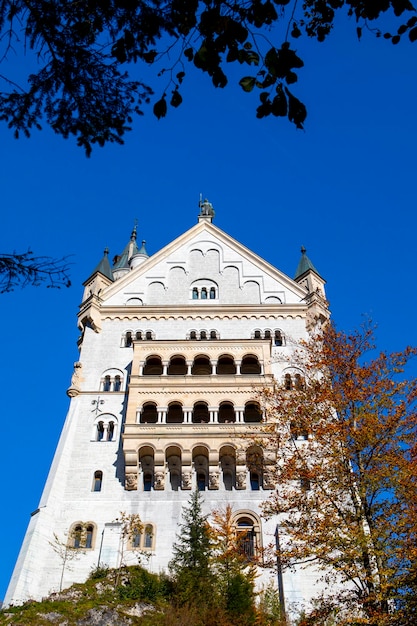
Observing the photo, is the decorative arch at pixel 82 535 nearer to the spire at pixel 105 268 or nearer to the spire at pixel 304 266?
the spire at pixel 105 268

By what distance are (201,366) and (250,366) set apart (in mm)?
3000

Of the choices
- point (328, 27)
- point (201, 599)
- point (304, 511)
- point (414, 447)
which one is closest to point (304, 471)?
point (304, 511)

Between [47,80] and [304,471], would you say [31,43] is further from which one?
[304,471]

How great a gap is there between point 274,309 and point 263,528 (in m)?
14.9

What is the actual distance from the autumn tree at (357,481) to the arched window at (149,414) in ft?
53.7

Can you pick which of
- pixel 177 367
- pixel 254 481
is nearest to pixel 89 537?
pixel 254 481

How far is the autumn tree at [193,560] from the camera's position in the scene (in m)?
26.0

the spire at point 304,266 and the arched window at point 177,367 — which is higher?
the spire at point 304,266

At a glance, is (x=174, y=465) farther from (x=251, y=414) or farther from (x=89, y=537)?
(x=89, y=537)

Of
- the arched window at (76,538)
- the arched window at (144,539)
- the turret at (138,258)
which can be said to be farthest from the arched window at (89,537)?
the turret at (138,258)

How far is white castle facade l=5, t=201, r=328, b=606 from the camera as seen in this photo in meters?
31.9

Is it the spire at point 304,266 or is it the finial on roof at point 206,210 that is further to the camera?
the finial on roof at point 206,210

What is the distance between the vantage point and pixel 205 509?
33250 mm

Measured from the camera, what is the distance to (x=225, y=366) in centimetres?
3988
